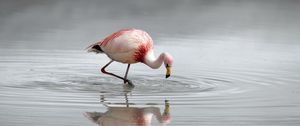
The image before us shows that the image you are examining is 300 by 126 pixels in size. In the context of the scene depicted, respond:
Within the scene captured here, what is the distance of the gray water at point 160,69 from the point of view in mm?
10297

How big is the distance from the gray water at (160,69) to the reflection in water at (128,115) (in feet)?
0.04

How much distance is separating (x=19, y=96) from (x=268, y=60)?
5.11 m

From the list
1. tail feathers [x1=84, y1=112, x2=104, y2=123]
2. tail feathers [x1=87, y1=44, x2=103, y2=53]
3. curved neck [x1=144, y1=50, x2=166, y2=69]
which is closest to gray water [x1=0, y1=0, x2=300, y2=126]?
tail feathers [x1=84, y1=112, x2=104, y2=123]

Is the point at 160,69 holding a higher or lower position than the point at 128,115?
higher

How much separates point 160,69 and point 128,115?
4017mm

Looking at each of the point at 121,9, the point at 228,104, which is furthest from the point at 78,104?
the point at 121,9

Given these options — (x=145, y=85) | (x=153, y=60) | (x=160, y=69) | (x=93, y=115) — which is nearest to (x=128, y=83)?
(x=145, y=85)

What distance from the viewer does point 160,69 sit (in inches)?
553

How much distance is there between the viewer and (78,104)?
1062 centimetres

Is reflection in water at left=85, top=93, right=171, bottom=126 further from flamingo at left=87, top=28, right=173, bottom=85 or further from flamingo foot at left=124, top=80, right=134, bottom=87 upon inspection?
flamingo at left=87, top=28, right=173, bottom=85

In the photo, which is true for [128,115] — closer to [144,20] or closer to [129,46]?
[129,46]

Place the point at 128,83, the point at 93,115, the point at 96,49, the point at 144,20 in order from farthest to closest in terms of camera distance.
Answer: the point at 144,20 → the point at 96,49 → the point at 128,83 → the point at 93,115

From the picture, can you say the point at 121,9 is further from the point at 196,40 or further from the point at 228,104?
the point at 228,104

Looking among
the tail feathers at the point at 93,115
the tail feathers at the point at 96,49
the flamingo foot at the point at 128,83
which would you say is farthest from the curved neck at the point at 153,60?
the tail feathers at the point at 93,115
